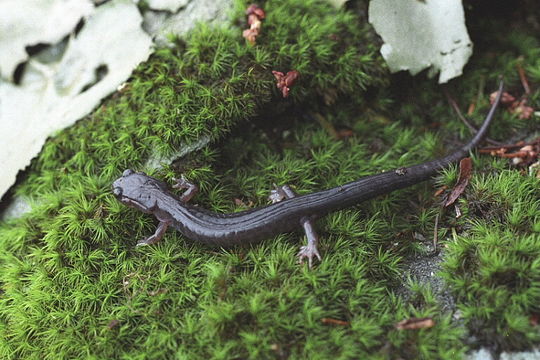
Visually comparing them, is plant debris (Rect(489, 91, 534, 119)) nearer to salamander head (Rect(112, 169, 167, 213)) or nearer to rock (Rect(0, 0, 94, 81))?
salamander head (Rect(112, 169, 167, 213))

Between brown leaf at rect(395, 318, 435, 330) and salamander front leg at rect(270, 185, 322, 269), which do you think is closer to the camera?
brown leaf at rect(395, 318, 435, 330)

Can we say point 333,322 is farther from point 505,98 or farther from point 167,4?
point 167,4

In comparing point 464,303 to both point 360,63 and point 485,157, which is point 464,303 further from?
point 360,63

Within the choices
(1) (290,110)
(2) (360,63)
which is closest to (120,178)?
(1) (290,110)

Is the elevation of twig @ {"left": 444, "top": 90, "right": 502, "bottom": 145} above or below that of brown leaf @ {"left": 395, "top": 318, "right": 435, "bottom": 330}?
below

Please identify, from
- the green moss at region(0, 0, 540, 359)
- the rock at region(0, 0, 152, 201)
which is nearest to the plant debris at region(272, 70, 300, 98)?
the green moss at region(0, 0, 540, 359)

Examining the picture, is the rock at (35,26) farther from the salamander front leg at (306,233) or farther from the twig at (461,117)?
the twig at (461,117)

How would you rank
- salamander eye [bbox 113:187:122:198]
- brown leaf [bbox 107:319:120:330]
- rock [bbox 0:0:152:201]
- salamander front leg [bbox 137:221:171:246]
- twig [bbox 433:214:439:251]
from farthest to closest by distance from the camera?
1. rock [bbox 0:0:152:201]
2. salamander eye [bbox 113:187:122:198]
3. salamander front leg [bbox 137:221:171:246]
4. twig [bbox 433:214:439:251]
5. brown leaf [bbox 107:319:120:330]

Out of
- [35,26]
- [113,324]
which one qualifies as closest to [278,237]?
[113,324]
